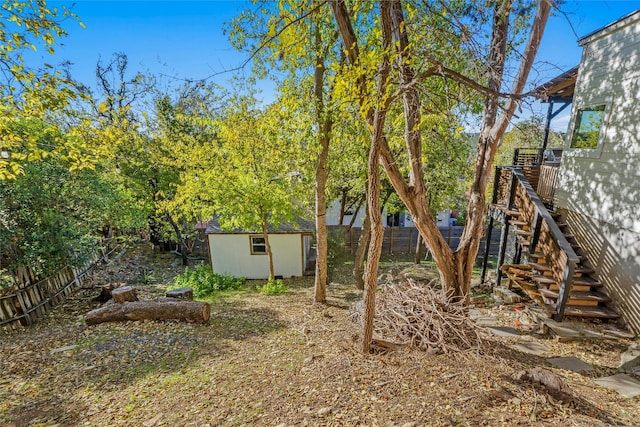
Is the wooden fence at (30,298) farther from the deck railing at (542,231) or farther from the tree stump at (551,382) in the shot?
the deck railing at (542,231)

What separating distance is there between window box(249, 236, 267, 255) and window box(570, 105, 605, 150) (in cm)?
1039

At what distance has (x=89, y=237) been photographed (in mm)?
7703

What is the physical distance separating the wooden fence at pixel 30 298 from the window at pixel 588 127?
12.6 m

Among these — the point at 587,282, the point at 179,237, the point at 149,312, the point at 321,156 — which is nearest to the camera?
the point at 587,282

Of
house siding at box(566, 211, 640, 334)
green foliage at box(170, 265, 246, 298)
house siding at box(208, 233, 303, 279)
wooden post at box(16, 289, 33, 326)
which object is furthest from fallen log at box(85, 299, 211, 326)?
house siding at box(566, 211, 640, 334)

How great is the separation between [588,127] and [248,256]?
1129 centimetres

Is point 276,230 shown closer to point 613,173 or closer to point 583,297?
point 583,297

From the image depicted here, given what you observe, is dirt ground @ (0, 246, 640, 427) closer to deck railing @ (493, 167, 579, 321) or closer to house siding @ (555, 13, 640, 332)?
deck railing @ (493, 167, 579, 321)

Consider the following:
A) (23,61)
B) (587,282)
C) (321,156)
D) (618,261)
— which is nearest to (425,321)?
(587,282)

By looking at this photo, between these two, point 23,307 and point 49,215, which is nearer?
point 23,307

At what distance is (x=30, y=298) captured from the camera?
6391 millimetres

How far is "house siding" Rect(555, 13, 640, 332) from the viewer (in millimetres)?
4945

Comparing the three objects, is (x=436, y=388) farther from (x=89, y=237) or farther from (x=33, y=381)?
(x=89, y=237)

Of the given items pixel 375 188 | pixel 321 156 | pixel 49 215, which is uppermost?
pixel 321 156
